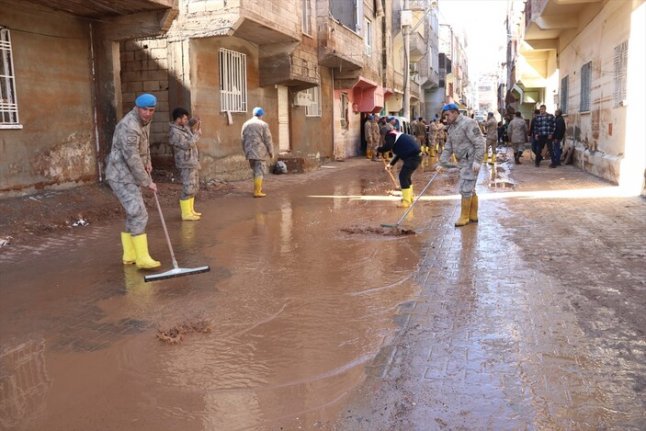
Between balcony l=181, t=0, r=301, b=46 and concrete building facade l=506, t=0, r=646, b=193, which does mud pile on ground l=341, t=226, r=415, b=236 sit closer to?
concrete building facade l=506, t=0, r=646, b=193

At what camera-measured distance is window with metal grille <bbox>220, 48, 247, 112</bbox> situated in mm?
13844

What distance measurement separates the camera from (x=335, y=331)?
13.4 feet

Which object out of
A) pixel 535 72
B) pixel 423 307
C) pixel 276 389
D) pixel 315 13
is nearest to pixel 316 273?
pixel 423 307

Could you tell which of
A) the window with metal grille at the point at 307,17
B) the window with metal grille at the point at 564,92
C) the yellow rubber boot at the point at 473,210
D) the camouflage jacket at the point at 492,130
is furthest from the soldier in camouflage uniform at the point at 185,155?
the window with metal grille at the point at 564,92

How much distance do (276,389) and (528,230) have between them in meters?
5.36

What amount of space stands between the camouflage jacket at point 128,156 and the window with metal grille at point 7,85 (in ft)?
12.1

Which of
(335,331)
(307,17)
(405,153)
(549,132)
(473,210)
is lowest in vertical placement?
(335,331)

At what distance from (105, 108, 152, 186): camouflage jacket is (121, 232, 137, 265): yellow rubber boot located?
0.59 metres

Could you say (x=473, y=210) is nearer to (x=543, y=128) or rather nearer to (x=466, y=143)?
(x=466, y=143)

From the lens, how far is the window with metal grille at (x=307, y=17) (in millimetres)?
17828

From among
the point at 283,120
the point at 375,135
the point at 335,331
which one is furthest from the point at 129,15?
the point at 375,135

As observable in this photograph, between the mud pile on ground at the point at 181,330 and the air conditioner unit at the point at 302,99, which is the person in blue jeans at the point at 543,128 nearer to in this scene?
the air conditioner unit at the point at 302,99

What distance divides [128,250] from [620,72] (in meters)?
11.0

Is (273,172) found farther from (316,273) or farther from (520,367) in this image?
(520,367)
